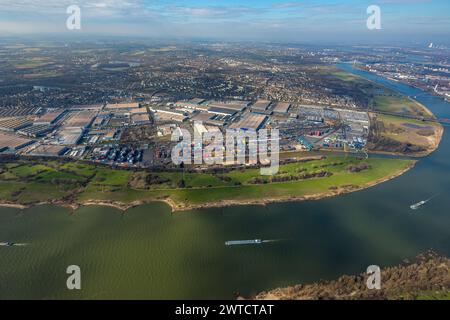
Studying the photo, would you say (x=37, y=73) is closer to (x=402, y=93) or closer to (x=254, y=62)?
(x=254, y=62)

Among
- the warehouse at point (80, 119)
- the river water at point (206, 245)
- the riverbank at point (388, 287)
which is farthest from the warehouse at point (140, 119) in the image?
the riverbank at point (388, 287)

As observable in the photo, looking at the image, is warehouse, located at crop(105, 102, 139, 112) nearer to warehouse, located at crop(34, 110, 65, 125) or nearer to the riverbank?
warehouse, located at crop(34, 110, 65, 125)

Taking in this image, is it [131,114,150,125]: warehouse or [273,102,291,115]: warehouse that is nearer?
[131,114,150,125]: warehouse

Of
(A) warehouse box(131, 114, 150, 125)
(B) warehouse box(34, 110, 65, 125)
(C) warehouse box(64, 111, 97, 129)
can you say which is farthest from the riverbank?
(B) warehouse box(34, 110, 65, 125)

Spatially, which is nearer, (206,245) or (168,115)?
(206,245)

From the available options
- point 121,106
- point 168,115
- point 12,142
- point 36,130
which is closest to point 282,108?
point 168,115

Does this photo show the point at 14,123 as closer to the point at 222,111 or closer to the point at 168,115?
the point at 168,115
